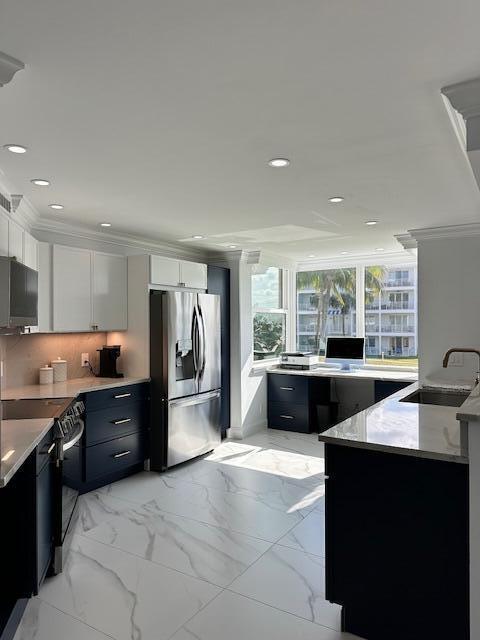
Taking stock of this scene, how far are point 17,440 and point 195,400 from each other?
8.08ft

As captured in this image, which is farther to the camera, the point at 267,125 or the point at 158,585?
the point at 158,585

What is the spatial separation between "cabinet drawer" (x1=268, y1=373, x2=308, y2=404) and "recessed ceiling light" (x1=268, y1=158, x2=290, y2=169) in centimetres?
361

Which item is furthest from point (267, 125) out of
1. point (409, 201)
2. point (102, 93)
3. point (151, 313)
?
point (151, 313)

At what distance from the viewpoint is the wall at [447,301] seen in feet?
13.8

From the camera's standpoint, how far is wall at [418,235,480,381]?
421 centimetres

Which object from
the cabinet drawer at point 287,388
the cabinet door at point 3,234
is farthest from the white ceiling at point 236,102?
the cabinet drawer at point 287,388

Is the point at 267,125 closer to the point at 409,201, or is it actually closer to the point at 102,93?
the point at 102,93

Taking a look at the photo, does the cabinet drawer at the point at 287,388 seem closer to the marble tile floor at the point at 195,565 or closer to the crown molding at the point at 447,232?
the marble tile floor at the point at 195,565

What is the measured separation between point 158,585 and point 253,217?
273 cm

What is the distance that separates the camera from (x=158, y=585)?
7.96 feet

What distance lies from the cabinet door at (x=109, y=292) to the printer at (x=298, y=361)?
97.4 inches

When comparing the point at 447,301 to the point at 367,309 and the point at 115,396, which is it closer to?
the point at 367,309

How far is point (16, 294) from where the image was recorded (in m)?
2.68

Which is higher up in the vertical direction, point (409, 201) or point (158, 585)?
point (409, 201)
